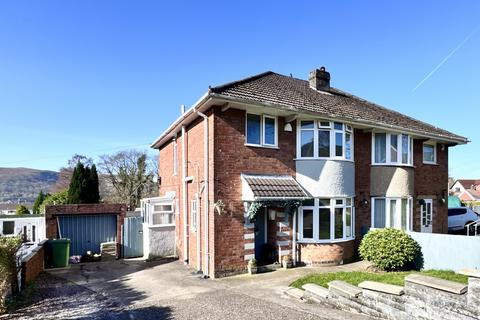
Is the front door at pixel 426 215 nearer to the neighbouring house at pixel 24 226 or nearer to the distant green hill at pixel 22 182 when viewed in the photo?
the neighbouring house at pixel 24 226

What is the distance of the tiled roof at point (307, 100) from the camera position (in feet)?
37.4

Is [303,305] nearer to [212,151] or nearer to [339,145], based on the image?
[212,151]

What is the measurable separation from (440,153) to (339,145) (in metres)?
8.26

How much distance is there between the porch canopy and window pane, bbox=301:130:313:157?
1.25 m

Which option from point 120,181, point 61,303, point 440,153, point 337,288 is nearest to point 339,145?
point 337,288

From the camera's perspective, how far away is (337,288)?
7.41m

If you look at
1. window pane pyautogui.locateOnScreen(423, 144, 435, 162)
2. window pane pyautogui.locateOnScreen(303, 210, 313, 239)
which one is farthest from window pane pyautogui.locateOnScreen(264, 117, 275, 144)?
window pane pyautogui.locateOnScreen(423, 144, 435, 162)

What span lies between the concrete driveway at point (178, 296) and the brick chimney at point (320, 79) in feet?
28.2

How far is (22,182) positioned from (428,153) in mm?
105718

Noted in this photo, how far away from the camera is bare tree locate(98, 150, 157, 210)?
4125 cm

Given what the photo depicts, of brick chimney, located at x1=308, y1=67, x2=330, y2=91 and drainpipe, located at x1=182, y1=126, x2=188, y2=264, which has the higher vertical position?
brick chimney, located at x1=308, y1=67, x2=330, y2=91

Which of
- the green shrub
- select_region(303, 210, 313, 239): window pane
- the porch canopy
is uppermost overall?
the porch canopy

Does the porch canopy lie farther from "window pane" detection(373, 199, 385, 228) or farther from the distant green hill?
the distant green hill

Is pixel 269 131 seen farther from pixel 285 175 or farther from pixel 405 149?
pixel 405 149
